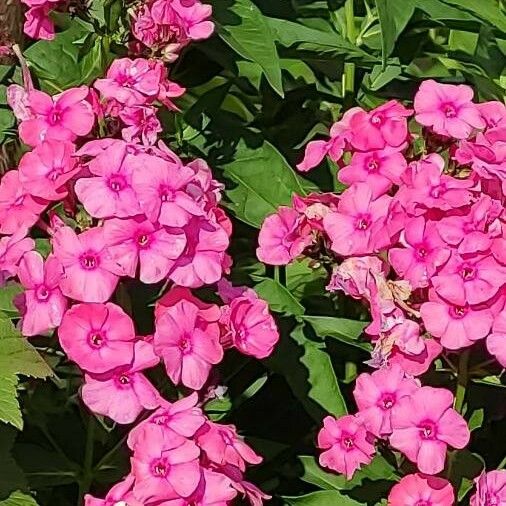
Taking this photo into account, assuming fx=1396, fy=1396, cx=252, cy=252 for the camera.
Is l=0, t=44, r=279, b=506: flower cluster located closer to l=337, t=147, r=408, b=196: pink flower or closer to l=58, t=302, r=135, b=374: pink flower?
l=58, t=302, r=135, b=374: pink flower

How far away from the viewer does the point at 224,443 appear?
55.2 inches

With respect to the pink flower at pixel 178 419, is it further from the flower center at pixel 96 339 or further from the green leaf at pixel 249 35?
the green leaf at pixel 249 35

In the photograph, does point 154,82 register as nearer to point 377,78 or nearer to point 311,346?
point 311,346

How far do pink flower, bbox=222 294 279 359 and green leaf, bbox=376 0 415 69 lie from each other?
1.33ft

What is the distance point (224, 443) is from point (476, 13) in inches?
31.7

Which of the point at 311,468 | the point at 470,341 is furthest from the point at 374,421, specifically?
the point at 311,468

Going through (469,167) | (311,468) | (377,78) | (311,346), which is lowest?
(311,468)

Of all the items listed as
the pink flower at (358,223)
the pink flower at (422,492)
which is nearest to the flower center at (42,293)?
the pink flower at (358,223)

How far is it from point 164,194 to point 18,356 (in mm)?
224

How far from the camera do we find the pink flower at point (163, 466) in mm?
1343

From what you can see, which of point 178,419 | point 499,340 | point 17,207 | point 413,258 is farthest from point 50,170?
point 499,340

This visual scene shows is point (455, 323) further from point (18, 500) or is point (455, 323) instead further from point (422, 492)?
point (18, 500)

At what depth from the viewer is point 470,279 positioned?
147 cm

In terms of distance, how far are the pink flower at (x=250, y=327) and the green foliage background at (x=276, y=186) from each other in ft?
0.38
